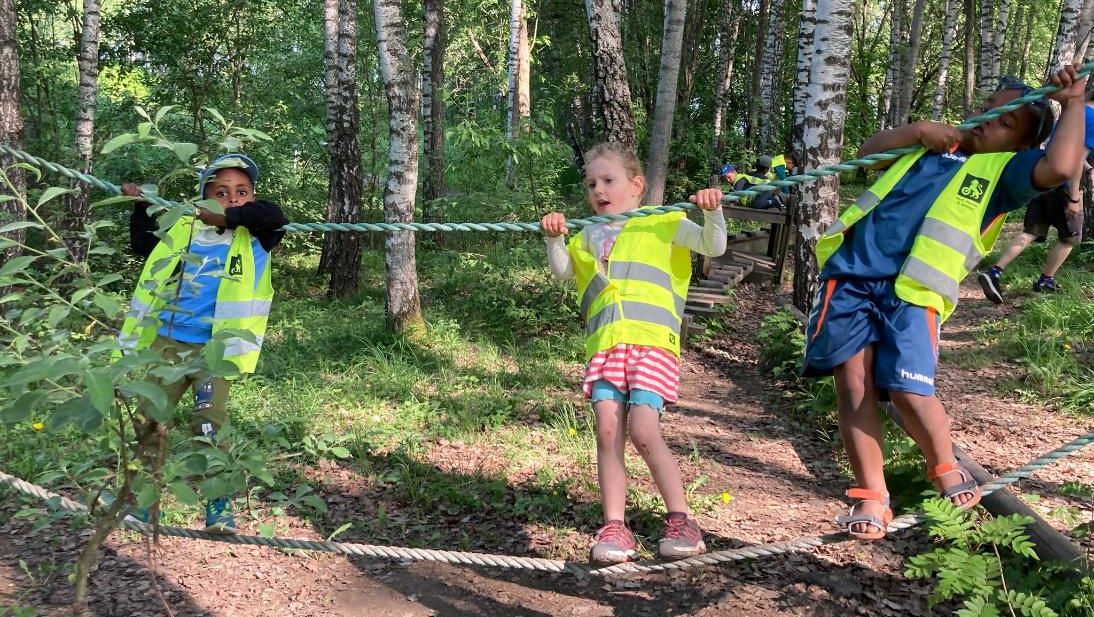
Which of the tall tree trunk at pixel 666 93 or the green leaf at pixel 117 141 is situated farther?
the tall tree trunk at pixel 666 93

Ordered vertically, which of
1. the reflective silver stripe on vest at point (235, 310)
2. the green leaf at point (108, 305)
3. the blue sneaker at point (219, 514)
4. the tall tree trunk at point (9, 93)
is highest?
the tall tree trunk at point (9, 93)

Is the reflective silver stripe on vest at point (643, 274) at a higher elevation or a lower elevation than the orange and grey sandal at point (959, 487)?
higher

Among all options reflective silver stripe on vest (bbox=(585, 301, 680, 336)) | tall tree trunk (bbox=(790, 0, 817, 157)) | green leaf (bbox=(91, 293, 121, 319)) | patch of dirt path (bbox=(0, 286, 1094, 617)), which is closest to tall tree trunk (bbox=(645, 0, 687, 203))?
tall tree trunk (bbox=(790, 0, 817, 157))

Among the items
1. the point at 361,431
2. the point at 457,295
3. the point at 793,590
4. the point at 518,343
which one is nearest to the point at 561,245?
the point at 793,590

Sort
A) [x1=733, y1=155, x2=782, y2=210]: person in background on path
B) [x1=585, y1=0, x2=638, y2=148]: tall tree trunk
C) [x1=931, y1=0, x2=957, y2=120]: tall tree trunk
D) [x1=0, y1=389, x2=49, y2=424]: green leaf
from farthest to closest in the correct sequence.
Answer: [x1=931, y1=0, x2=957, y2=120]: tall tree trunk → [x1=733, y1=155, x2=782, y2=210]: person in background on path → [x1=585, y1=0, x2=638, y2=148]: tall tree trunk → [x1=0, y1=389, x2=49, y2=424]: green leaf

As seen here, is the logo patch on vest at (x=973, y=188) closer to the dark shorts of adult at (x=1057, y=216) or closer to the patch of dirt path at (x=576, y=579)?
the patch of dirt path at (x=576, y=579)

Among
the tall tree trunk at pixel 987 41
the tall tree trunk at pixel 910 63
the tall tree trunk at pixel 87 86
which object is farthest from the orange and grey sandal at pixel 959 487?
the tall tree trunk at pixel 910 63

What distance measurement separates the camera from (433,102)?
39.3 ft

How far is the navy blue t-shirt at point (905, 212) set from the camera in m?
2.63

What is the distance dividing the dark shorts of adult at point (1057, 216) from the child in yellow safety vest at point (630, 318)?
4271 mm

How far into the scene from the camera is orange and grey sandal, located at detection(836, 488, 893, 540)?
2.52 metres

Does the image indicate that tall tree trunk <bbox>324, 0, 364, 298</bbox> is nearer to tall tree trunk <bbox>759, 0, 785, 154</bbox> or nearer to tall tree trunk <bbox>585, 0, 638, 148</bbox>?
tall tree trunk <bbox>585, 0, 638, 148</bbox>

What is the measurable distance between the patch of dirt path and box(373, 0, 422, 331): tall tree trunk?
2.24 meters

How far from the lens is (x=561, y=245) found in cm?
305
